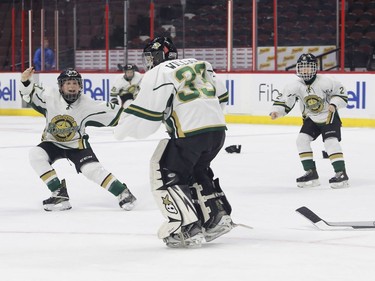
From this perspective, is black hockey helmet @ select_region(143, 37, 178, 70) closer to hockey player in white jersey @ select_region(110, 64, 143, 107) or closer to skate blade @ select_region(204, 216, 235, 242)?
skate blade @ select_region(204, 216, 235, 242)

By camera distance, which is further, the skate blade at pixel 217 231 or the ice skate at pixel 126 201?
the ice skate at pixel 126 201

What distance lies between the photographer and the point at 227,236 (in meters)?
5.11

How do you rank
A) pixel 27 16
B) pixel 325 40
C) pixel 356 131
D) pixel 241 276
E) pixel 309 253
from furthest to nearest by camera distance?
pixel 27 16
pixel 325 40
pixel 356 131
pixel 309 253
pixel 241 276

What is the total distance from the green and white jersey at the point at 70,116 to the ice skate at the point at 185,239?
185 centimetres

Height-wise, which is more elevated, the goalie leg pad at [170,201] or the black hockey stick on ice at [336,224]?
the goalie leg pad at [170,201]

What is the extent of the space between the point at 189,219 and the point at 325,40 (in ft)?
37.7

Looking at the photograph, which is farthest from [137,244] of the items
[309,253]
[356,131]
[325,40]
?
[325,40]

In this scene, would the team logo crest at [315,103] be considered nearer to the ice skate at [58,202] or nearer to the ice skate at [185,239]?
the ice skate at [58,202]

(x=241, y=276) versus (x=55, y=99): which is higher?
(x=55, y=99)

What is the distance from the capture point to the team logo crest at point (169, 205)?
4734 millimetres

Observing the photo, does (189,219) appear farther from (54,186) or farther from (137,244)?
(54,186)

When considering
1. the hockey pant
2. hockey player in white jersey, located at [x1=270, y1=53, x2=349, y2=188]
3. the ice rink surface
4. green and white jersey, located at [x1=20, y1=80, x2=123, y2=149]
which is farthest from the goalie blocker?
hockey player in white jersey, located at [x1=270, y1=53, x2=349, y2=188]

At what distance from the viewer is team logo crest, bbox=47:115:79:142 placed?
6484 millimetres

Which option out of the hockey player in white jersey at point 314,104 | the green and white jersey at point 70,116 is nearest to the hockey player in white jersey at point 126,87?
the hockey player in white jersey at point 314,104
